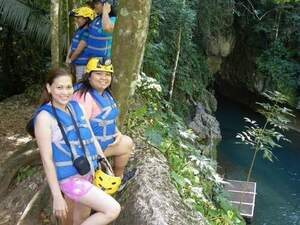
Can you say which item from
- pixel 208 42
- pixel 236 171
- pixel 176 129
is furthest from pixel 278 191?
pixel 176 129

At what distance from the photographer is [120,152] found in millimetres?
3654

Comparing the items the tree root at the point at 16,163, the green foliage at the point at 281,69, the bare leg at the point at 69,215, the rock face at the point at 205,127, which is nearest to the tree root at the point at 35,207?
the tree root at the point at 16,163

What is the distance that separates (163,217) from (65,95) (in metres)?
1.30

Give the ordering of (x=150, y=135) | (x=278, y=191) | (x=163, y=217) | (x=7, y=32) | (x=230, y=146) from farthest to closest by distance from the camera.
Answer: (x=230, y=146) < (x=278, y=191) < (x=7, y=32) < (x=150, y=135) < (x=163, y=217)

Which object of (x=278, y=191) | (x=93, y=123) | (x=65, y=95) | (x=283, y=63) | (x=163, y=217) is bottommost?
(x=278, y=191)

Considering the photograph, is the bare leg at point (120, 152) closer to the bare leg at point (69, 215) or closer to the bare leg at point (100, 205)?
the bare leg at point (69, 215)

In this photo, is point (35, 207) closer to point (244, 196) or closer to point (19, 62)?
point (19, 62)

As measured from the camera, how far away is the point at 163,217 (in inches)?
139

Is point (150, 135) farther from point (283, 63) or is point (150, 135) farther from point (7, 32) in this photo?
point (283, 63)

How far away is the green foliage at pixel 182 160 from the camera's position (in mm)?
4578

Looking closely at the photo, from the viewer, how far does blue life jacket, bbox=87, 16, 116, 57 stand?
452 cm

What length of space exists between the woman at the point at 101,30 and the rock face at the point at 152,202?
1.24 metres

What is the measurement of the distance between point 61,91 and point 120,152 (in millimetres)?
961

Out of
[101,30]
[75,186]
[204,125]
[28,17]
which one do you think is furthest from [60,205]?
[204,125]
